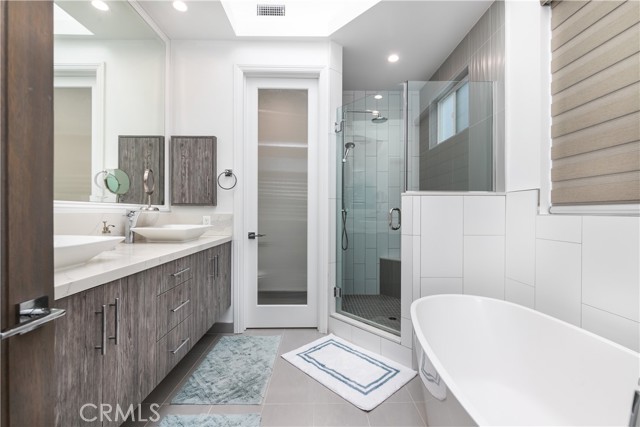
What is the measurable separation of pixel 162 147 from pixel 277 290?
1.65m

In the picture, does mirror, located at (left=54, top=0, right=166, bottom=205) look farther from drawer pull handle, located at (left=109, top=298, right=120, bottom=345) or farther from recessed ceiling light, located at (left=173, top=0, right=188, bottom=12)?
drawer pull handle, located at (left=109, top=298, right=120, bottom=345)

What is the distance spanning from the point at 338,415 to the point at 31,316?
1397 millimetres

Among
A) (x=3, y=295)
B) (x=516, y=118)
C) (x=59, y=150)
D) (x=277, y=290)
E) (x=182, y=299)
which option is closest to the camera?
(x=3, y=295)

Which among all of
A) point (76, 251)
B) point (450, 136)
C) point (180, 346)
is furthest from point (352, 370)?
point (450, 136)

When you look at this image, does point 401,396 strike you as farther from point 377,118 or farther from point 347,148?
point 377,118

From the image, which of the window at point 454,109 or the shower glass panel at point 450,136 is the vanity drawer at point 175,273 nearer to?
the shower glass panel at point 450,136

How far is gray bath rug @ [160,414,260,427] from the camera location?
131 centimetres

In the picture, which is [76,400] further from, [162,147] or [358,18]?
[358,18]

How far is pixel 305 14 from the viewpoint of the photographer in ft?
7.78

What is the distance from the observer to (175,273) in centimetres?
145

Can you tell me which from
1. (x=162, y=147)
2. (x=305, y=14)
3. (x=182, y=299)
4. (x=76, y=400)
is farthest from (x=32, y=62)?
(x=305, y=14)

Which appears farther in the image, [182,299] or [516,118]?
[516,118]

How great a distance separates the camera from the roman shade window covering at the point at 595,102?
1.12 metres

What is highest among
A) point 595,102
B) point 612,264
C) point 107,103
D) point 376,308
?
point 107,103
